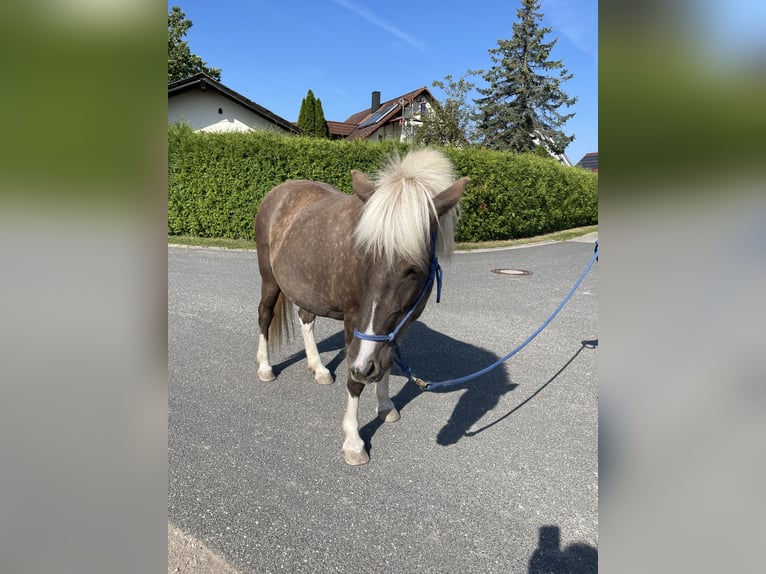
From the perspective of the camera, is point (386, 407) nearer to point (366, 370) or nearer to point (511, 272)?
point (366, 370)

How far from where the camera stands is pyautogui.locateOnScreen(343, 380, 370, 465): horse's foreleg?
2896mm

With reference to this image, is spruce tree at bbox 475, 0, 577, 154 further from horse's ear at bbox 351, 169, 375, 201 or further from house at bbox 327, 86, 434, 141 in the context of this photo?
horse's ear at bbox 351, 169, 375, 201

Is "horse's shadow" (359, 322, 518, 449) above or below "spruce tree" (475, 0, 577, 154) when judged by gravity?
below

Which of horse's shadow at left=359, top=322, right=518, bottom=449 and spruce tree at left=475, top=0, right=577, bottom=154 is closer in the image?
horse's shadow at left=359, top=322, right=518, bottom=449

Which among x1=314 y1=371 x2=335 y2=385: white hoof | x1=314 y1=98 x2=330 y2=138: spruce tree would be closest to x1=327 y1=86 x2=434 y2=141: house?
x1=314 y1=98 x2=330 y2=138: spruce tree

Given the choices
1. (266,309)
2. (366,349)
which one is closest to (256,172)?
(266,309)

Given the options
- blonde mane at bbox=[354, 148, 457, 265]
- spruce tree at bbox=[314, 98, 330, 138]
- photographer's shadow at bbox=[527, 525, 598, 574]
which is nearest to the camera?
photographer's shadow at bbox=[527, 525, 598, 574]

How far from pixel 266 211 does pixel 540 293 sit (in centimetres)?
535

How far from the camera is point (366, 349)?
7.70 feet

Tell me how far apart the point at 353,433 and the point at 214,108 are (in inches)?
842

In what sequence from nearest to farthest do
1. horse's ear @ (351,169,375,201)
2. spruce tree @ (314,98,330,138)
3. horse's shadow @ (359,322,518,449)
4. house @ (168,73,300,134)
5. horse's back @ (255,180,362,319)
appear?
horse's ear @ (351,169,375,201)
horse's back @ (255,180,362,319)
horse's shadow @ (359,322,518,449)
house @ (168,73,300,134)
spruce tree @ (314,98,330,138)

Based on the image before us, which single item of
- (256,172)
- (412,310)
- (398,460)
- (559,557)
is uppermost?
(256,172)

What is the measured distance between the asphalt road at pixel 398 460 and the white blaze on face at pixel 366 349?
75cm
